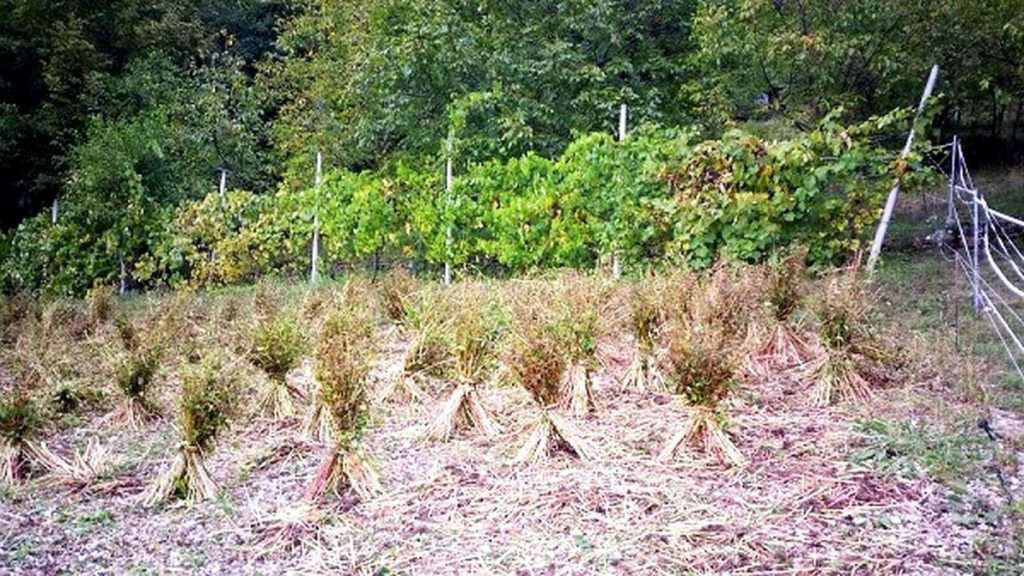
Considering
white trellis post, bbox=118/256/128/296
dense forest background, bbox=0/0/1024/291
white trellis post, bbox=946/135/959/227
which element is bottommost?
white trellis post, bbox=118/256/128/296

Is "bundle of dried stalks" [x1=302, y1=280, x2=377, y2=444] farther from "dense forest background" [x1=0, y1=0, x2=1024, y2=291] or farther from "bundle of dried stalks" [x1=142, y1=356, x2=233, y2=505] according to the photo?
"dense forest background" [x1=0, y1=0, x2=1024, y2=291]

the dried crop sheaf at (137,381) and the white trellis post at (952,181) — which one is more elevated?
the white trellis post at (952,181)

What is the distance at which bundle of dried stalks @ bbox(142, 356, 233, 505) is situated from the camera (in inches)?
114

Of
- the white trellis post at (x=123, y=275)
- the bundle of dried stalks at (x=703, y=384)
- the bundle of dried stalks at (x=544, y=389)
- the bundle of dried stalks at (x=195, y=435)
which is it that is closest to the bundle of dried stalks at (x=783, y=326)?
the bundle of dried stalks at (x=703, y=384)

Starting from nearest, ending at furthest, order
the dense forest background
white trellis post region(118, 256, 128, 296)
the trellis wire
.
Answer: the trellis wire, the dense forest background, white trellis post region(118, 256, 128, 296)

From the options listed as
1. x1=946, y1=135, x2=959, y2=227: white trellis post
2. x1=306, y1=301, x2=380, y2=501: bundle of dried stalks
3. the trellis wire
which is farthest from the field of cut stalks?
x1=946, y1=135, x2=959, y2=227: white trellis post

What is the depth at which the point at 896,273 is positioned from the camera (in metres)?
6.45

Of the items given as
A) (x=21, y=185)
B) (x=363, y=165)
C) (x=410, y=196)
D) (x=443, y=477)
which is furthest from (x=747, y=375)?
(x=21, y=185)

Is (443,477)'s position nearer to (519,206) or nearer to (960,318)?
(960,318)

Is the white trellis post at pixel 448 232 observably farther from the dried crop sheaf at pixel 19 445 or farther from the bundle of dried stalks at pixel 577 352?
the dried crop sheaf at pixel 19 445

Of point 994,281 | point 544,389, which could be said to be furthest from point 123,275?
point 994,281

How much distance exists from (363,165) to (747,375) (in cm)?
851

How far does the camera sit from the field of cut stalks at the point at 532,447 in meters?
2.46

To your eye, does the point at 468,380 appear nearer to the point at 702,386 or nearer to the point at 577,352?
the point at 577,352
